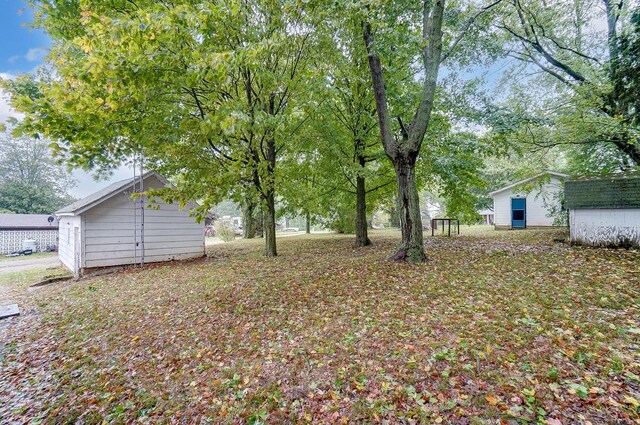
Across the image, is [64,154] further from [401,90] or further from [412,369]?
[401,90]

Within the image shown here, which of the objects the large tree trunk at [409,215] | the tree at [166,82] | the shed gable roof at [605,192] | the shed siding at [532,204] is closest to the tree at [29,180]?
the tree at [166,82]

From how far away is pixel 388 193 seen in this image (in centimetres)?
1384

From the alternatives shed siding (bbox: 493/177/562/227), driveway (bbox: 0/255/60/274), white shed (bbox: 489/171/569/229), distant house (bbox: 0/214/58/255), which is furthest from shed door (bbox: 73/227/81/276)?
white shed (bbox: 489/171/569/229)

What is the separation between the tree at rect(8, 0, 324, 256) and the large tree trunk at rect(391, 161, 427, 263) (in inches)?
130

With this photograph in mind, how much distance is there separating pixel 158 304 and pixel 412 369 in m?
5.36

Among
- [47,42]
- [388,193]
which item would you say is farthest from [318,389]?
[47,42]

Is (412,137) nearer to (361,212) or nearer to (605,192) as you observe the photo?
(361,212)

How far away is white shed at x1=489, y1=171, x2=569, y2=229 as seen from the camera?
17.2 meters

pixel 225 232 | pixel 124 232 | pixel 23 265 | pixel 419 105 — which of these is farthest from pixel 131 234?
pixel 419 105

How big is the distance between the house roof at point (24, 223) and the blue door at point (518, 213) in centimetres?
3573

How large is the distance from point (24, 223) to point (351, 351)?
31283 millimetres

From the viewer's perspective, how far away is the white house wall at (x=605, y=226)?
25.7 feet

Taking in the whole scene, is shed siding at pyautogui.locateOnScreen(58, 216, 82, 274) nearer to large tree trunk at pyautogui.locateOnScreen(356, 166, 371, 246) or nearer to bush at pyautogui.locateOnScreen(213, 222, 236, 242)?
bush at pyautogui.locateOnScreen(213, 222, 236, 242)

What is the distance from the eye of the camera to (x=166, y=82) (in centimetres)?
498
